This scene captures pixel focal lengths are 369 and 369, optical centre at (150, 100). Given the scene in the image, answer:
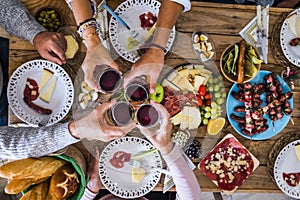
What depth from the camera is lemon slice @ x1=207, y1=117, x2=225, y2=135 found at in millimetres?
1419

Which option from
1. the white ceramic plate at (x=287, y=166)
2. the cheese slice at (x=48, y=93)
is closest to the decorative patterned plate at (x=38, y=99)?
the cheese slice at (x=48, y=93)

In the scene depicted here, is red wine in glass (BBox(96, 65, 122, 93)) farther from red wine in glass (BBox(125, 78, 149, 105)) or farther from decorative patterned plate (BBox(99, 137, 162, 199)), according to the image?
decorative patterned plate (BBox(99, 137, 162, 199))

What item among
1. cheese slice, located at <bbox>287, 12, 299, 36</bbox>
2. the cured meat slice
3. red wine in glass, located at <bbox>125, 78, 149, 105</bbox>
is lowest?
the cured meat slice

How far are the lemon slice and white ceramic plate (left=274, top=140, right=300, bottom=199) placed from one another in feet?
0.90

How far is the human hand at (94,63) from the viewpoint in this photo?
1.24 meters

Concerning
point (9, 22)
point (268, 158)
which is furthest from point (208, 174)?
point (9, 22)

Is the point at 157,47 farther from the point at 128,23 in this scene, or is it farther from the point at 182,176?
the point at 182,176

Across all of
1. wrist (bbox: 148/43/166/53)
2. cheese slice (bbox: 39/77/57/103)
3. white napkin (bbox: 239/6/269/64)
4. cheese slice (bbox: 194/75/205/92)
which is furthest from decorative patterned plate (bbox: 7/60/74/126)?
white napkin (bbox: 239/6/269/64)

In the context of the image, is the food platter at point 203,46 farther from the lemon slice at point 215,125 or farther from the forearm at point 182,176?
the forearm at point 182,176

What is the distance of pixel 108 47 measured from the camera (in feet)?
4.60

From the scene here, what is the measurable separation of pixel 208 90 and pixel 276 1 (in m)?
0.78

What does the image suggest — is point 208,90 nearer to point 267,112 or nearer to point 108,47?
point 267,112

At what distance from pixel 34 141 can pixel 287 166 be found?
3.26 ft

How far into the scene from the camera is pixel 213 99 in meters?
1.42
